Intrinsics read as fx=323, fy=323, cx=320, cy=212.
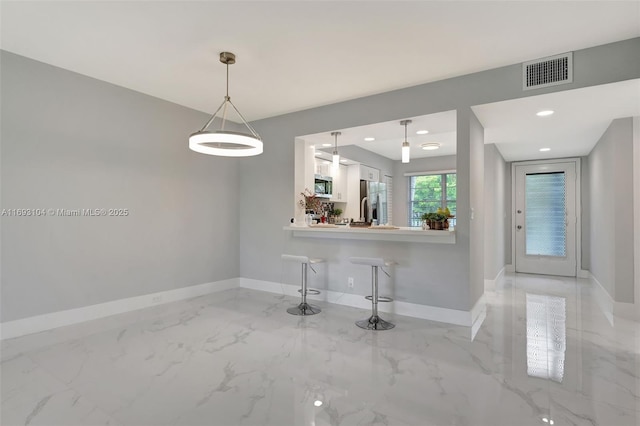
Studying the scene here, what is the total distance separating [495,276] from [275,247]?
3.71 meters

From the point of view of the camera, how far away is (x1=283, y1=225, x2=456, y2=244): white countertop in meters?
3.55

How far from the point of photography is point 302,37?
2797mm

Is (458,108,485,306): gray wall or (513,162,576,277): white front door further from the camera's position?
(513,162,576,277): white front door

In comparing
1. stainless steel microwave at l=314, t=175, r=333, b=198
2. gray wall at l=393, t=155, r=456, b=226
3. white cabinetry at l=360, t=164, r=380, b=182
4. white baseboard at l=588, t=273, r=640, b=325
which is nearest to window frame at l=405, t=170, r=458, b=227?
gray wall at l=393, t=155, r=456, b=226

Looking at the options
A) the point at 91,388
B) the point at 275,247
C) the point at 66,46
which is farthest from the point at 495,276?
the point at 66,46

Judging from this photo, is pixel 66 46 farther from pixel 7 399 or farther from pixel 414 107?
pixel 414 107

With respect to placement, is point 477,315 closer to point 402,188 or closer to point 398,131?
point 398,131

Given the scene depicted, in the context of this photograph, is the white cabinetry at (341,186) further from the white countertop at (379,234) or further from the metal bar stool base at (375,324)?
the metal bar stool base at (375,324)

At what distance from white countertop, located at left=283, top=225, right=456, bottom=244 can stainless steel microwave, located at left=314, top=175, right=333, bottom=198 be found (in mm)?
1253

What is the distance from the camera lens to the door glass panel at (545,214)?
667cm

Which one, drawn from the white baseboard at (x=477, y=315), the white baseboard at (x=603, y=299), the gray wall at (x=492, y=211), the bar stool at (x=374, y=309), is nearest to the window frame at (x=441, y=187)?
the gray wall at (x=492, y=211)

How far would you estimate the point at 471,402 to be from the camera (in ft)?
6.82

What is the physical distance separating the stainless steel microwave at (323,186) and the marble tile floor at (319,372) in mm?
2516

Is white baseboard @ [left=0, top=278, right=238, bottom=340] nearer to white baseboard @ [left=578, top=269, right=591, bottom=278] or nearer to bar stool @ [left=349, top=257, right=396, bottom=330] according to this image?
bar stool @ [left=349, top=257, right=396, bottom=330]
